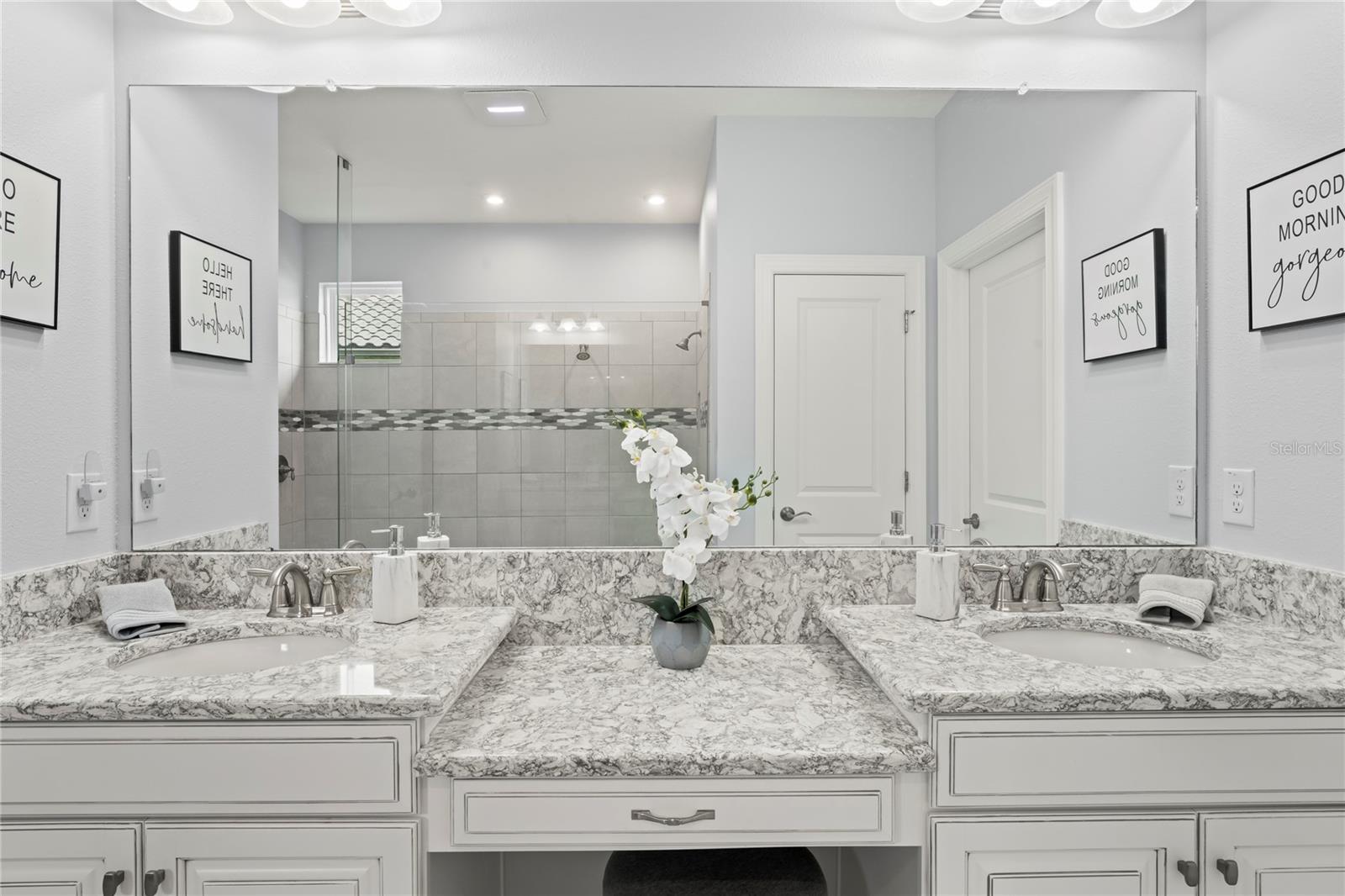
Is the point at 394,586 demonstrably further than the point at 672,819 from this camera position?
Yes

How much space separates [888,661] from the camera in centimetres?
116

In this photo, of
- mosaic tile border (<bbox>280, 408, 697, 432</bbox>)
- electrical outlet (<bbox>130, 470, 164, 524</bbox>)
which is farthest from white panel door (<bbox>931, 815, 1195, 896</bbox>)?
electrical outlet (<bbox>130, 470, 164, 524</bbox>)

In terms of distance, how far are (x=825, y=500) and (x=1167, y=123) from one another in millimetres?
1137

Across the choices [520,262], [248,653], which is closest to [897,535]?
[520,262]

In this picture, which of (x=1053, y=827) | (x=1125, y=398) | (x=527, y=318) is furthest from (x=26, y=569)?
(x=1125, y=398)

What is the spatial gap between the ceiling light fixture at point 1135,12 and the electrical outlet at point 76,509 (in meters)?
2.36

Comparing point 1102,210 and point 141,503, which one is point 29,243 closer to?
point 141,503

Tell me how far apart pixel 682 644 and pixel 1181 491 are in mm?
1166

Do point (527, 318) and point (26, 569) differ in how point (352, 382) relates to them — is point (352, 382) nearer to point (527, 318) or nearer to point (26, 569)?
point (527, 318)

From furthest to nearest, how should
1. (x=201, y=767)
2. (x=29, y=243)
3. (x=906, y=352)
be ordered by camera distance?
(x=906, y=352), (x=29, y=243), (x=201, y=767)

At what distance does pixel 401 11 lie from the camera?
4.91 feet

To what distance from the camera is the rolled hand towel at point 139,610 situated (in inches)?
51.9

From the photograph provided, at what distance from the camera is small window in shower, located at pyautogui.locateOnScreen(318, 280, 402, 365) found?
1.56 meters

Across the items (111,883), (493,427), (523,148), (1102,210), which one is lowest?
(111,883)
